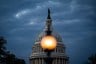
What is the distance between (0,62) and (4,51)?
206 centimetres

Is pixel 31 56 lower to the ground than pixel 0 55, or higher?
higher

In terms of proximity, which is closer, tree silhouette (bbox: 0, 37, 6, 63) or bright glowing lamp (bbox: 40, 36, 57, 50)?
bright glowing lamp (bbox: 40, 36, 57, 50)

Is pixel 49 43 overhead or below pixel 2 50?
below

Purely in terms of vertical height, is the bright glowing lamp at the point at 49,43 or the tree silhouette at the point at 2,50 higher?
the tree silhouette at the point at 2,50

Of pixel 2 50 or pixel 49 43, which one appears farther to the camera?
pixel 2 50

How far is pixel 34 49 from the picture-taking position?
128 meters

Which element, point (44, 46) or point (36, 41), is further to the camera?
point (36, 41)

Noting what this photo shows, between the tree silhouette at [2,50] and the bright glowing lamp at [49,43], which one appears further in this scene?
the tree silhouette at [2,50]

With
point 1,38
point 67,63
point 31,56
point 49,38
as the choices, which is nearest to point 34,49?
point 31,56

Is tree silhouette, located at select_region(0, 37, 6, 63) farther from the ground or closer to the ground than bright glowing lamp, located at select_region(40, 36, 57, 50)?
farther from the ground

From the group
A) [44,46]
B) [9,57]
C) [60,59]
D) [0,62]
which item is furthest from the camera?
[60,59]

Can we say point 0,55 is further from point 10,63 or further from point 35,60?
point 35,60

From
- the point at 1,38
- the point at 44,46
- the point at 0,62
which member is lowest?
the point at 44,46

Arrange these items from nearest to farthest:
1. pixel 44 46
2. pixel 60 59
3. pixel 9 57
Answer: pixel 44 46 → pixel 9 57 → pixel 60 59
